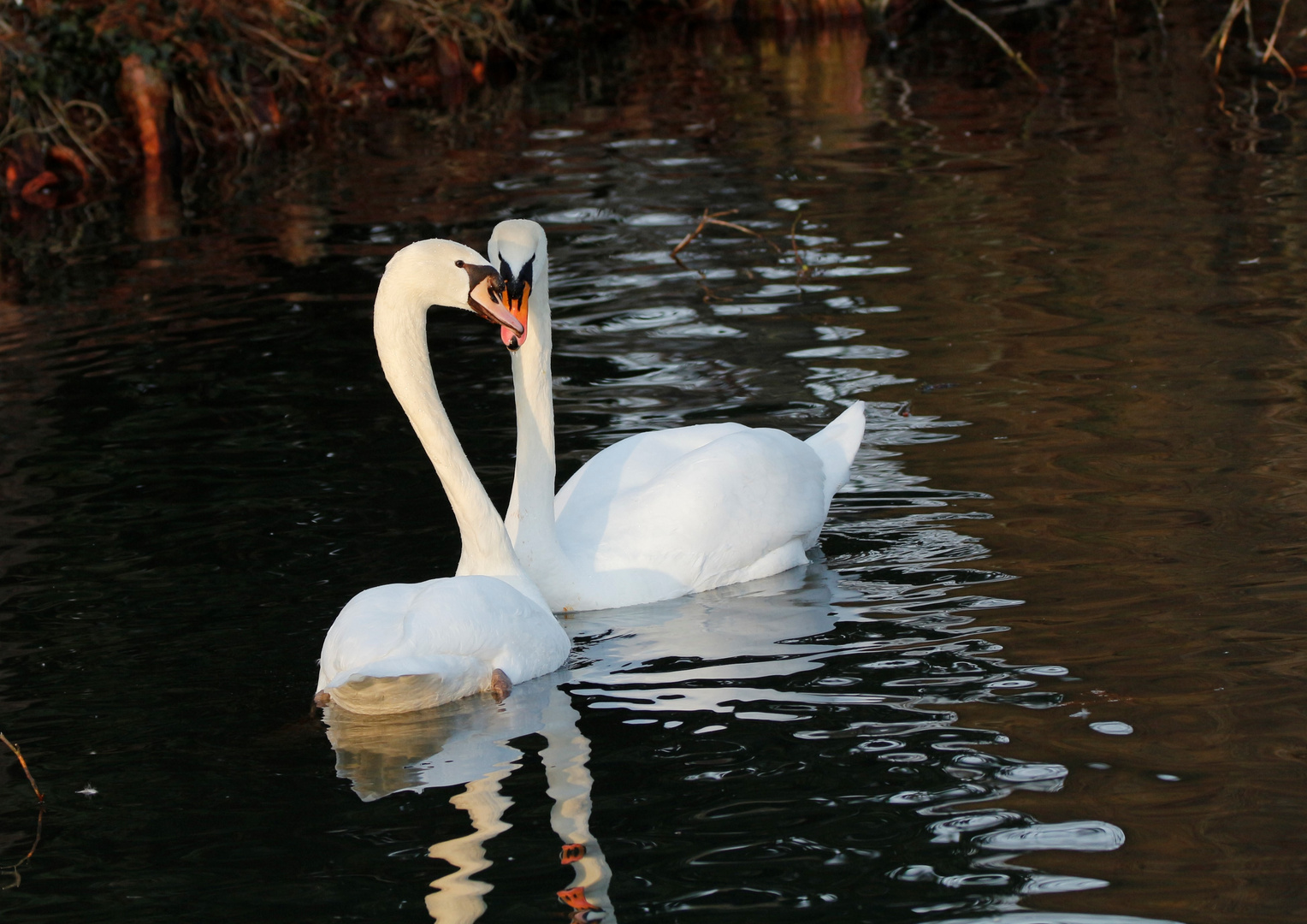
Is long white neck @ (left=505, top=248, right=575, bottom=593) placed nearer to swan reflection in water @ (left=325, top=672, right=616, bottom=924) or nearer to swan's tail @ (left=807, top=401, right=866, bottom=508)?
swan reflection in water @ (left=325, top=672, right=616, bottom=924)

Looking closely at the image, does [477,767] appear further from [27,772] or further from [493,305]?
[493,305]

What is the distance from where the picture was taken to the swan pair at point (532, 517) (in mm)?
5121

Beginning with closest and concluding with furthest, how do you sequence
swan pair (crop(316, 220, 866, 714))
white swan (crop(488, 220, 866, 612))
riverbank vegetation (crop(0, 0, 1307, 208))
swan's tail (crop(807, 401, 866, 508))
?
swan pair (crop(316, 220, 866, 714))
white swan (crop(488, 220, 866, 612))
swan's tail (crop(807, 401, 866, 508))
riverbank vegetation (crop(0, 0, 1307, 208))

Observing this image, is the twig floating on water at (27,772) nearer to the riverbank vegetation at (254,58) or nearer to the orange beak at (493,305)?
the orange beak at (493,305)

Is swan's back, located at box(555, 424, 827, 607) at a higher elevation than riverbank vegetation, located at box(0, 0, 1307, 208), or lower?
lower

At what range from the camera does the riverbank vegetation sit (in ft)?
57.5

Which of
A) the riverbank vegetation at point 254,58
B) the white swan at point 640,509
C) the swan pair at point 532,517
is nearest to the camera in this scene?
the swan pair at point 532,517

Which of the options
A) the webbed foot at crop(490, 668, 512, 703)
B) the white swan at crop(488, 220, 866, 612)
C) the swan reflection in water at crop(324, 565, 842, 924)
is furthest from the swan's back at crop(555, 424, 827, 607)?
the webbed foot at crop(490, 668, 512, 703)

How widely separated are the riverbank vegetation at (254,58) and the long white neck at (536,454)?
29.2 ft

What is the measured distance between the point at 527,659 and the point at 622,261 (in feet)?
22.4

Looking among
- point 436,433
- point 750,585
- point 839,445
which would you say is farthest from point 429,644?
point 839,445

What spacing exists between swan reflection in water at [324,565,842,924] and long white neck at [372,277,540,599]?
456 millimetres

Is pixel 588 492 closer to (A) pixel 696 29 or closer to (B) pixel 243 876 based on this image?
(B) pixel 243 876

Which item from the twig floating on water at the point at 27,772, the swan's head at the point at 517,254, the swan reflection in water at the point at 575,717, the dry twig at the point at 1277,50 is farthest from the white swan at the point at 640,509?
the dry twig at the point at 1277,50
